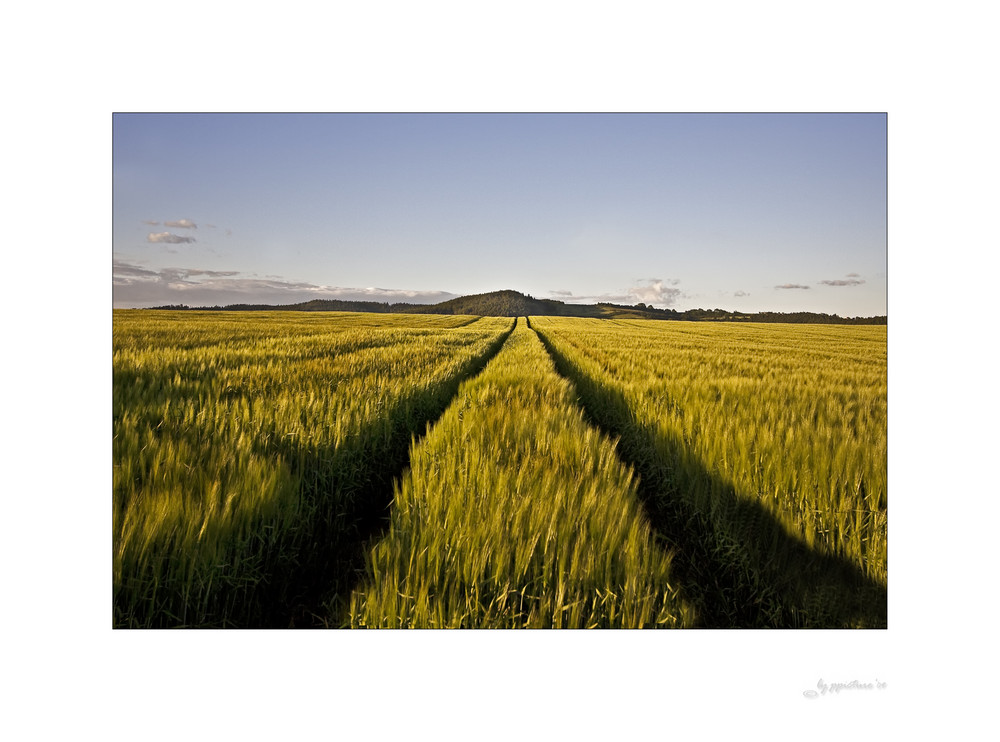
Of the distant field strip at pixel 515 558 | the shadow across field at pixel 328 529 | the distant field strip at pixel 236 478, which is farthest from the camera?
the shadow across field at pixel 328 529

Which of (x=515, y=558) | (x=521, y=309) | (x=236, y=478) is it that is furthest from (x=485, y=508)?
(x=521, y=309)

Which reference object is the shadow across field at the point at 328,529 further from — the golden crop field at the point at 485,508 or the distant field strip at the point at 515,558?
the distant field strip at the point at 515,558

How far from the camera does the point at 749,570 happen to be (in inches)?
84.6

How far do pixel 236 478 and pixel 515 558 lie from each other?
53.6 inches

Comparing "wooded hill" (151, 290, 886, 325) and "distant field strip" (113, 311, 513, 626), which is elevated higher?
"wooded hill" (151, 290, 886, 325)

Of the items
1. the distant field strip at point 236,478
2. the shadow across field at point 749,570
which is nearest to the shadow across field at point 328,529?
the distant field strip at point 236,478

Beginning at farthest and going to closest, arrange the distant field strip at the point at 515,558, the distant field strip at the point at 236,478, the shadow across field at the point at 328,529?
1. the shadow across field at the point at 328,529
2. the distant field strip at the point at 236,478
3. the distant field strip at the point at 515,558

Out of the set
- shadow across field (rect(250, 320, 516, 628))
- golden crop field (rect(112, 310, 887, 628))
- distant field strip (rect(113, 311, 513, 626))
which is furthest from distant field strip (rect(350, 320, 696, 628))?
distant field strip (rect(113, 311, 513, 626))

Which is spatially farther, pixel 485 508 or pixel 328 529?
pixel 328 529

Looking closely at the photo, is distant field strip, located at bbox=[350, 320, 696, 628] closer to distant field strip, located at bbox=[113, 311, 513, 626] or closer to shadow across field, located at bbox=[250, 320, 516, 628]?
shadow across field, located at bbox=[250, 320, 516, 628]

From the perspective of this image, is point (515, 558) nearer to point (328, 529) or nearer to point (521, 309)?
point (328, 529)

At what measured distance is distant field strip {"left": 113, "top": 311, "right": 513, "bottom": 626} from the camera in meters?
1.76

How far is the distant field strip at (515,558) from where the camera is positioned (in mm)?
1580
